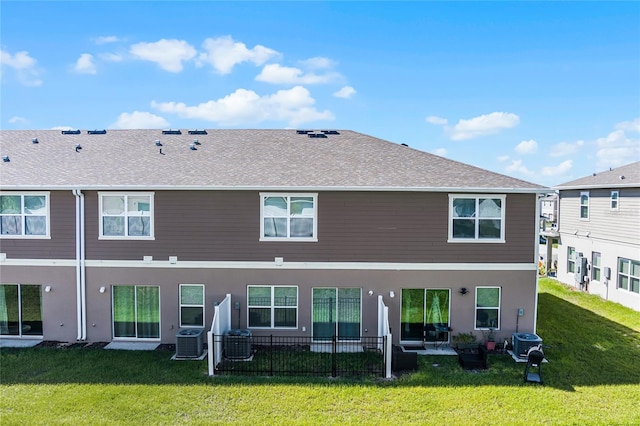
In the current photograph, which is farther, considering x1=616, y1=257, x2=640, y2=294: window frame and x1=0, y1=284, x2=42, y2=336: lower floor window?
x1=616, y1=257, x2=640, y2=294: window frame

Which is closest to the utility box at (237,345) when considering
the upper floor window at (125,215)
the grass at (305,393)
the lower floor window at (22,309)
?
the grass at (305,393)

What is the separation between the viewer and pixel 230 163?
12.0 m

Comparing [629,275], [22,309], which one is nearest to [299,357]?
[22,309]

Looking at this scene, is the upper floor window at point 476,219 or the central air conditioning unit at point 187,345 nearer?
the central air conditioning unit at point 187,345

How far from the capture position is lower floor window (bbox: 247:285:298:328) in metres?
10.9

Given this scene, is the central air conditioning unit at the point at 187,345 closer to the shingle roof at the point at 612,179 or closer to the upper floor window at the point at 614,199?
the shingle roof at the point at 612,179

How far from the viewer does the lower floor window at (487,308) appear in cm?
Answer: 1086

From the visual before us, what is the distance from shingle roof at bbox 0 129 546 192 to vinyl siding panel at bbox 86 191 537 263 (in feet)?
1.41

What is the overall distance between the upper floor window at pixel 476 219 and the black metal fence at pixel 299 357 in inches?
159

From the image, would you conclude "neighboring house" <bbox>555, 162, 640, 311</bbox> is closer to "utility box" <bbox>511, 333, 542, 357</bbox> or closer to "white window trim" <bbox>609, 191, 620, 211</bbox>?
"white window trim" <bbox>609, 191, 620, 211</bbox>

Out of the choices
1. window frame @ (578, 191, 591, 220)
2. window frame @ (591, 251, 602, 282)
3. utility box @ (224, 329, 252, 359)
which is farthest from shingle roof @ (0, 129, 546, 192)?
window frame @ (578, 191, 591, 220)

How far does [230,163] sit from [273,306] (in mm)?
4982

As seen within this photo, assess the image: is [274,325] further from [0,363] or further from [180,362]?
[0,363]

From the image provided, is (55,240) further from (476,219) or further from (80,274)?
(476,219)
